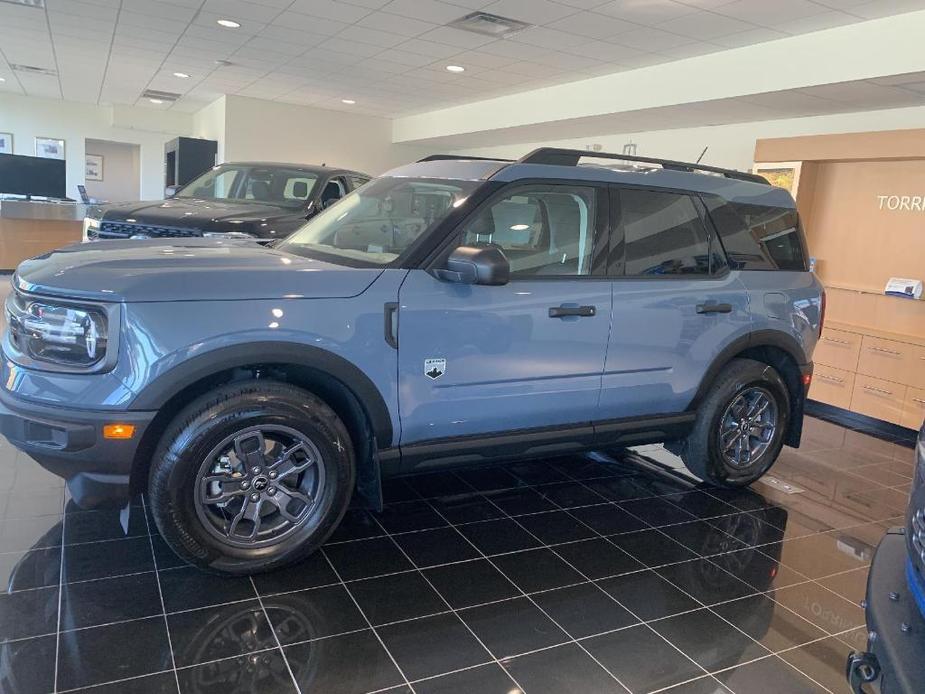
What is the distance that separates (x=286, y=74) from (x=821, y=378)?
26.6 ft

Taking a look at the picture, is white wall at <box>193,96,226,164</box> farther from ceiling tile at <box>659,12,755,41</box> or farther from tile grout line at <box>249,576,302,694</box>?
tile grout line at <box>249,576,302,694</box>

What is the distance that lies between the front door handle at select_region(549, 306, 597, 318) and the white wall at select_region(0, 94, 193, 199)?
56.0ft

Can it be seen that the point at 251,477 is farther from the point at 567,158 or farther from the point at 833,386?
the point at 833,386

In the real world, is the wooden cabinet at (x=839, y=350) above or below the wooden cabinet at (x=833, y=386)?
above

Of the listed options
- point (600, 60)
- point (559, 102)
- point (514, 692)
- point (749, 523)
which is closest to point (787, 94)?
point (600, 60)

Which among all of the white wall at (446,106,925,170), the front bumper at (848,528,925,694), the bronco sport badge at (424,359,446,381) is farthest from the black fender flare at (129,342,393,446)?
the white wall at (446,106,925,170)

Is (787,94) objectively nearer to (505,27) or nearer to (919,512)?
(505,27)

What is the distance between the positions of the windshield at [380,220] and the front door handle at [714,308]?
1358mm

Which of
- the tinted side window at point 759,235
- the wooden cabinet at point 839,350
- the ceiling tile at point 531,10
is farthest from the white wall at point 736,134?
the tinted side window at point 759,235

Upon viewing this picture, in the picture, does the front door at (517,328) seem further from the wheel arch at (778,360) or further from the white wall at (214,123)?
the white wall at (214,123)

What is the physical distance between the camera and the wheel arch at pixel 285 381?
2.51 metres

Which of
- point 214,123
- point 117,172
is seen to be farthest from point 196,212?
point 117,172

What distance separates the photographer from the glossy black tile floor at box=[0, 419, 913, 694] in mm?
2275

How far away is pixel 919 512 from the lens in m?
1.65
